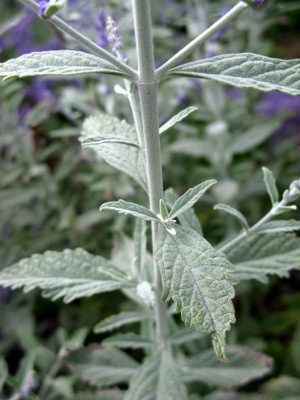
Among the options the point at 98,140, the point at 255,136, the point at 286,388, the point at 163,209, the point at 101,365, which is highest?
the point at 255,136

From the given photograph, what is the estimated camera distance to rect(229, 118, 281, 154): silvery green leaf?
70.7 inches

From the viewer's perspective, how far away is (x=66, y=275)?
103 centimetres

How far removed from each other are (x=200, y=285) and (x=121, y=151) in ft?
1.12

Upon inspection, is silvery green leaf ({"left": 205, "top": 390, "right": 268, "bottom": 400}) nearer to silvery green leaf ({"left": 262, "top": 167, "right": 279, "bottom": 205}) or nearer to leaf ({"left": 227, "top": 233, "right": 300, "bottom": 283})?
leaf ({"left": 227, "top": 233, "right": 300, "bottom": 283})

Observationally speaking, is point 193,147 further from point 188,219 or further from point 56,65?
point 56,65

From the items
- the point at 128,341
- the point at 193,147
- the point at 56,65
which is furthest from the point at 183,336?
the point at 193,147

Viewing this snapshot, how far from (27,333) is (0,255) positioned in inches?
11.8

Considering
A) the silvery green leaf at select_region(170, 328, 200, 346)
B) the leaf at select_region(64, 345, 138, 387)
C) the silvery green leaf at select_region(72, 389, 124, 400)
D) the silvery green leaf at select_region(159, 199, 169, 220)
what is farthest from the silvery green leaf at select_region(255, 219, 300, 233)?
the silvery green leaf at select_region(72, 389, 124, 400)

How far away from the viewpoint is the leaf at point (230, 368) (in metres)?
1.18

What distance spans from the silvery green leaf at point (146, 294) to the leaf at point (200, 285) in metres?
0.15

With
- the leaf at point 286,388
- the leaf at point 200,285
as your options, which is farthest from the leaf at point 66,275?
the leaf at point 286,388

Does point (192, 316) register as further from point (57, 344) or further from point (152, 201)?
point (57, 344)

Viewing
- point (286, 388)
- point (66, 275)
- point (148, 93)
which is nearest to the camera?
point (148, 93)

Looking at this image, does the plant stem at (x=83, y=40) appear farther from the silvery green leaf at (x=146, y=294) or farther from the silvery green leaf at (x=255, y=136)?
the silvery green leaf at (x=255, y=136)
